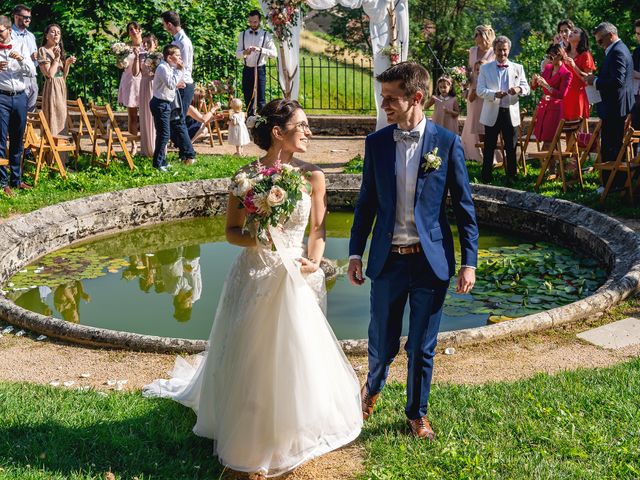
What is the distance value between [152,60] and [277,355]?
30.2 ft

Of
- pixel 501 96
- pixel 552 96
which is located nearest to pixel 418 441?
pixel 501 96

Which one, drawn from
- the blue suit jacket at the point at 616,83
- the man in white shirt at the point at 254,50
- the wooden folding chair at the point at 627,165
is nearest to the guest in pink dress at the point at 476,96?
the blue suit jacket at the point at 616,83

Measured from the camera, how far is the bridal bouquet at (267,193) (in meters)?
4.41

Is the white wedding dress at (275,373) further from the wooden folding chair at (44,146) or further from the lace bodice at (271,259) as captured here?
the wooden folding chair at (44,146)

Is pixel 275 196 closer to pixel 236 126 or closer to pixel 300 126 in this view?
pixel 300 126

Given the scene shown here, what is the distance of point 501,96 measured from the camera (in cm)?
1144

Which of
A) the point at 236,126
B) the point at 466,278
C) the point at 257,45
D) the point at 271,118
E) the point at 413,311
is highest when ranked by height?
the point at 257,45

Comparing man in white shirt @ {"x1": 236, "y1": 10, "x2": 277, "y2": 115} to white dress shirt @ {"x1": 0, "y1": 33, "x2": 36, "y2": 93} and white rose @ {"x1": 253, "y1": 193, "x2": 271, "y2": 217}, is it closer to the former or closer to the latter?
white dress shirt @ {"x1": 0, "y1": 33, "x2": 36, "y2": 93}

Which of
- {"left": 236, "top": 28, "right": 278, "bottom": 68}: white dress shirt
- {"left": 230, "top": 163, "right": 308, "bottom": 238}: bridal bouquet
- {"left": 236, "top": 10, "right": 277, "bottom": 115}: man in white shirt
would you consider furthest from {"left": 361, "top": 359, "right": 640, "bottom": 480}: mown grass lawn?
{"left": 236, "top": 28, "right": 278, "bottom": 68}: white dress shirt

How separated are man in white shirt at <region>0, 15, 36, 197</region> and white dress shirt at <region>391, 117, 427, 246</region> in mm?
7338

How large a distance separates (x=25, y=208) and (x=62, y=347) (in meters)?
4.28

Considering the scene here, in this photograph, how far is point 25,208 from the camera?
10508mm

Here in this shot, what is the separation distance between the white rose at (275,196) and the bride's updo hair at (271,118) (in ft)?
1.27

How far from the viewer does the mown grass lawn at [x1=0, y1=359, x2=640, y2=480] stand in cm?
436
